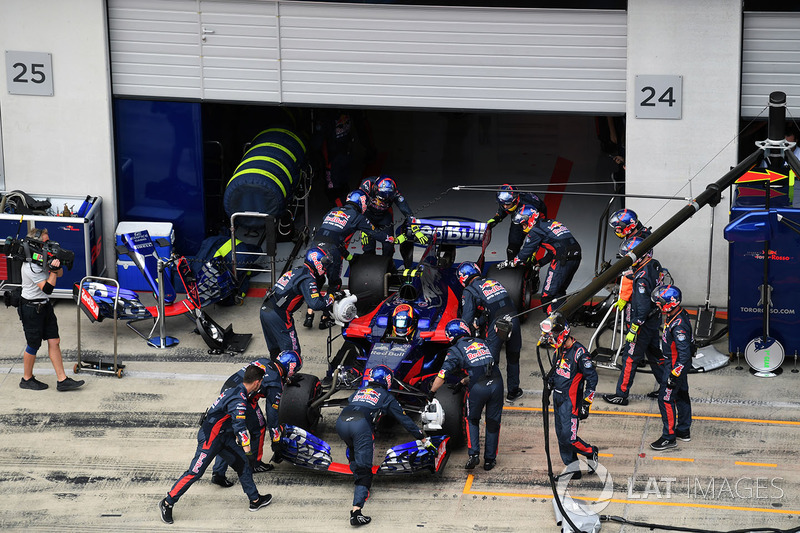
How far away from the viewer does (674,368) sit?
42.1 feet

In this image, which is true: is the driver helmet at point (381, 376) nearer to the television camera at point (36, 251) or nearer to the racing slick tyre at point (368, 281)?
the racing slick tyre at point (368, 281)

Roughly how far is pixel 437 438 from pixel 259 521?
79.1 inches

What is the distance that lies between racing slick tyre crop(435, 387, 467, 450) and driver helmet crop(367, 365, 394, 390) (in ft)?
2.45

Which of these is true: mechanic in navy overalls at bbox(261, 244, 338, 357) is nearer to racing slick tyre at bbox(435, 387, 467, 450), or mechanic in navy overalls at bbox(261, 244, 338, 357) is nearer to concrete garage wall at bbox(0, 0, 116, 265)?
racing slick tyre at bbox(435, 387, 467, 450)

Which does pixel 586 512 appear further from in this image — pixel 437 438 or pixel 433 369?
pixel 433 369

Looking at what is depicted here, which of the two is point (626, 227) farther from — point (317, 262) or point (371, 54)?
point (371, 54)

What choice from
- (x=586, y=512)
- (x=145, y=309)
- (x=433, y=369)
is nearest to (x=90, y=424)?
(x=145, y=309)

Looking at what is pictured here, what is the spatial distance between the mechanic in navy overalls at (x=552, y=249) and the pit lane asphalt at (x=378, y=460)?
1.03m

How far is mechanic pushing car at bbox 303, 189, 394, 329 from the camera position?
15.5 meters

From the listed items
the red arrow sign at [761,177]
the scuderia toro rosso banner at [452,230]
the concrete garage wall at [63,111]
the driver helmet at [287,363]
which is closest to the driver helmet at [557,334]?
the driver helmet at [287,363]

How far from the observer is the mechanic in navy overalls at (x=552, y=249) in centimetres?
1544

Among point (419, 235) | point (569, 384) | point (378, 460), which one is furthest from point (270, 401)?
point (419, 235)

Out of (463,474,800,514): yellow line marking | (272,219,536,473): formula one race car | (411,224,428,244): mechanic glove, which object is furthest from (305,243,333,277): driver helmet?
(463,474,800,514): yellow line marking

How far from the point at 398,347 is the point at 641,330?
2.84 metres
